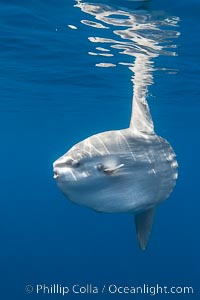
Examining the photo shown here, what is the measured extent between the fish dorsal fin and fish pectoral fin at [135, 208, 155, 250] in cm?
125

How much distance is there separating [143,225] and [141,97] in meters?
2.65

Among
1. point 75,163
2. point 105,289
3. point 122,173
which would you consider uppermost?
point 75,163

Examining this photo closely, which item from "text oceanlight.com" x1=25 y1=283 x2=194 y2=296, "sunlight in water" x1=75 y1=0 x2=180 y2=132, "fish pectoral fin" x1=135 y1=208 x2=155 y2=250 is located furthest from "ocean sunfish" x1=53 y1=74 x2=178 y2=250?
"text oceanlight.com" x1=25 y1=283 x2=194 y2=296

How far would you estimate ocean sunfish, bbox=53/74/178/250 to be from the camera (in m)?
4.45

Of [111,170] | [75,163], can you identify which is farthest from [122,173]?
[75,163]

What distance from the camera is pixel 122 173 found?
484 cm

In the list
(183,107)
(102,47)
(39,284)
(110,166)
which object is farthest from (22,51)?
(183,107)

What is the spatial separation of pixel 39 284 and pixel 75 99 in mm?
12464

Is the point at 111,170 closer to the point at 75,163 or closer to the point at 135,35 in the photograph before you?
the point at 75,163

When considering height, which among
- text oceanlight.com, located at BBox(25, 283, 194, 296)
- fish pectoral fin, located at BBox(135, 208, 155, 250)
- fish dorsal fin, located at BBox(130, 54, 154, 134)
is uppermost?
fish dorsal fin, located at BBox(130, 54, 154, 134)

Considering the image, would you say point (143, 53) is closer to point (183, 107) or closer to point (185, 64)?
point (185, 64)

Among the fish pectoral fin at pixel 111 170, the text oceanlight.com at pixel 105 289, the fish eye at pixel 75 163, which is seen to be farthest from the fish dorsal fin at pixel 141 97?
the text oceanlight.com at pixel 105 289

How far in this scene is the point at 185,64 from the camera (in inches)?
595

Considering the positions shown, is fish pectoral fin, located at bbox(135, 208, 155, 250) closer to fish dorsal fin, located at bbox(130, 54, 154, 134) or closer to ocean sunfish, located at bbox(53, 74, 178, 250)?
ocean sunfish, located at bbox(53, 74, 178, 250)
